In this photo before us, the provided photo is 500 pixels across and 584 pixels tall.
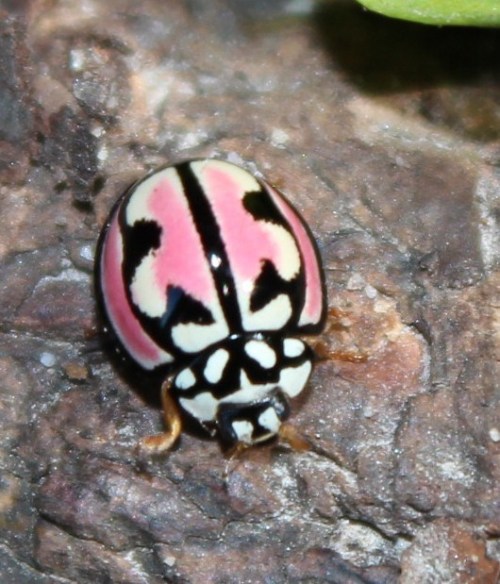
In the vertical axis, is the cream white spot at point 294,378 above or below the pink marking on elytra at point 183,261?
below

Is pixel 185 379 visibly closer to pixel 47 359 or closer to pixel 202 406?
pixel 202 406

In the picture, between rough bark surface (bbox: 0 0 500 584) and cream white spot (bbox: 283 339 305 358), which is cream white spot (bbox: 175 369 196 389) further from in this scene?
cream white spot (bbox: 283 339 305 358)

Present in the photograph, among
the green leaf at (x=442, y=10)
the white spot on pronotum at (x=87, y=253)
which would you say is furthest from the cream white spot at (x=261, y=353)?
the green leaf at (x=442, y=10)

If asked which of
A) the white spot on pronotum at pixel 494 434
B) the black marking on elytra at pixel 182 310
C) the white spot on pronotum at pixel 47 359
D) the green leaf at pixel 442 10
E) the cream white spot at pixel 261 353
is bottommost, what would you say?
the white spot on pronotum at pixel 47 359

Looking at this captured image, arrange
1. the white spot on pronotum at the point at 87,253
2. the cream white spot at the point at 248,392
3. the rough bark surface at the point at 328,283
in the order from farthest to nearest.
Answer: the white spot on pronotum at the point at 87,253 → the cream white spot at the point at 248,392 → the rough bark surface at the point at 328,283

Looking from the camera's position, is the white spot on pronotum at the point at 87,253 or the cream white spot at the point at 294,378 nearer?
the cream white spot at the point at 294,378

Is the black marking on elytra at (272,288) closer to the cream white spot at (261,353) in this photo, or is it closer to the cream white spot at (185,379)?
the cream white spot at (261,353)

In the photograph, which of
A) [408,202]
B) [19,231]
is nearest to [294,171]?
[408,202]

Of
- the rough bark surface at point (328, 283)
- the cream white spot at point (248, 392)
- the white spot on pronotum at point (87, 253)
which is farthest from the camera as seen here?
the white spot on pronotum at point (87, 253)
